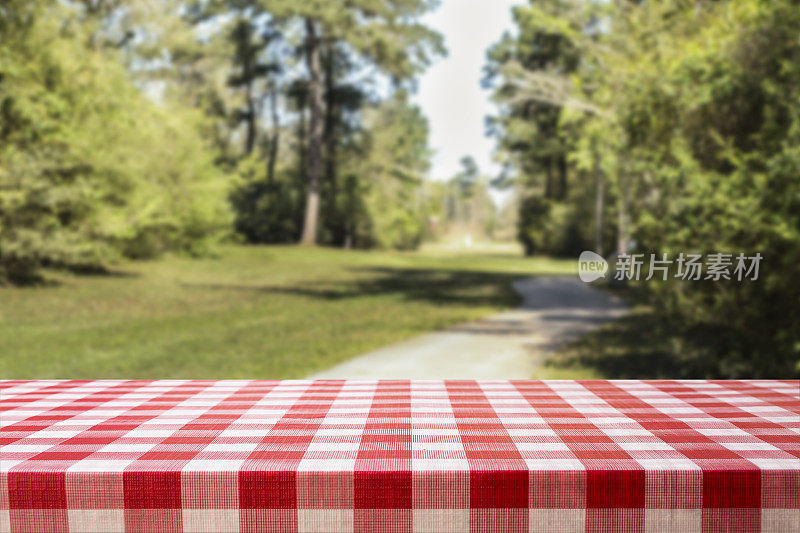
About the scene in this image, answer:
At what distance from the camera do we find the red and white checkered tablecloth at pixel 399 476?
1424mm

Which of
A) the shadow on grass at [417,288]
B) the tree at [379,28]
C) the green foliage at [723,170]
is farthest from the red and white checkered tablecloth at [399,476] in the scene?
the tree at [379,28]

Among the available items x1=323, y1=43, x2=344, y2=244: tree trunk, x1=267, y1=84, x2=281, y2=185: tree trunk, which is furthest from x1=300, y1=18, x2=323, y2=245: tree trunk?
x1=267, y1=84, x2=281, y2=185: tree trunk

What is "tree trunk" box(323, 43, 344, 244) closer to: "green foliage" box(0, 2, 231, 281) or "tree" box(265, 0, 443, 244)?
"tree" box(265, 0, 443, 244)

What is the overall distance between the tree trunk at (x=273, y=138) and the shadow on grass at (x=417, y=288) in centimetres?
1303

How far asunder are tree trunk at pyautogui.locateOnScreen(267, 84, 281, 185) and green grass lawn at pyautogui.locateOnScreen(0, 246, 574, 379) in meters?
12.2

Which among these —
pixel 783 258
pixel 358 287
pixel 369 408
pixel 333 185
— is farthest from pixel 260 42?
pixel 369 408

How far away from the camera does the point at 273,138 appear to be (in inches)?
1309

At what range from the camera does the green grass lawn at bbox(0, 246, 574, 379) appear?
7.50 meters

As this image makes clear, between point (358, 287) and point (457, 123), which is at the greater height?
point (457, 123)

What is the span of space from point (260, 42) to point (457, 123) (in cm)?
2290

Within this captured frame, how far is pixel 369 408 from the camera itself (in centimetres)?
197

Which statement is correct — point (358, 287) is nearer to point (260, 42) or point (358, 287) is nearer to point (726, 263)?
point (726, 263)

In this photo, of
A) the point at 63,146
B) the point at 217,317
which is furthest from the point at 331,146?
the point at 217,317

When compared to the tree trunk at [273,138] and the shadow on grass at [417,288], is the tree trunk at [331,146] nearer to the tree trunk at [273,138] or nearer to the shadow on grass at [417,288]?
the tree trunk at [273,138]
